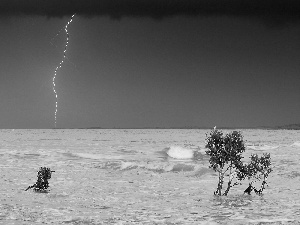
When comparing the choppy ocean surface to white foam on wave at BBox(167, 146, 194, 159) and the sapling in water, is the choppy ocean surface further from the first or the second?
white foam on wave at BBox(167, 146, 194, 159)

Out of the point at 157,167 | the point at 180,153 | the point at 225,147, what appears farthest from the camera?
the point at 180,153

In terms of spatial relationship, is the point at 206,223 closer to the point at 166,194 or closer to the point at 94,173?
the point at 166,194

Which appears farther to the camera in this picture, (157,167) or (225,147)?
(157,167)

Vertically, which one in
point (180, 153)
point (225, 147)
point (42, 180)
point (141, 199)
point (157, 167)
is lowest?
point (141, 199)

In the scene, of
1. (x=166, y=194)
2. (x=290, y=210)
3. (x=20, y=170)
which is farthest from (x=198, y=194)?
(x=20, y=170)

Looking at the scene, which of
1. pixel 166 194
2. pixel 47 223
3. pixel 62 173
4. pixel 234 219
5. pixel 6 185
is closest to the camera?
pixel 47 223

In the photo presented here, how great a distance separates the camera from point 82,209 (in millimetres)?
37719

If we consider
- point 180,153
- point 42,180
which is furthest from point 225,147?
point 180,153

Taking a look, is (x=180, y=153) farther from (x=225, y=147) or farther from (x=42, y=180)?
(x=225, y=147)

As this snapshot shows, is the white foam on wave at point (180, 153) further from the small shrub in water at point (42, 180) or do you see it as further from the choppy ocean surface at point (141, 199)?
the small shrub in water at point (42, 180)

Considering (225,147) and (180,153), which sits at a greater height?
(225,147)

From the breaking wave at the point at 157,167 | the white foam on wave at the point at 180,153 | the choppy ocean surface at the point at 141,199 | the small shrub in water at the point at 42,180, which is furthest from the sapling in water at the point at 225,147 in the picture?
the white foam on wave at the point at 180,153

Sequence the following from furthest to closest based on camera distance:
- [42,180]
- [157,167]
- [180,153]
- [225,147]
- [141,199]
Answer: [180,153] → [157,167] → [42,180] → [141,199] → [225,147]

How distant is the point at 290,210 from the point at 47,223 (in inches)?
738
